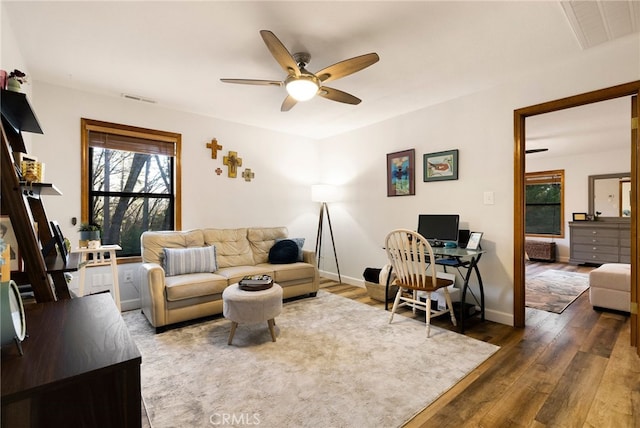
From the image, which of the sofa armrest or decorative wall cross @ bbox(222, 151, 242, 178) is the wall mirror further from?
the sofa armrest

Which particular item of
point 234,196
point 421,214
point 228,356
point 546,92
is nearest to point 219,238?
point 234,196

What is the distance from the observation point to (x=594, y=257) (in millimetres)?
6098

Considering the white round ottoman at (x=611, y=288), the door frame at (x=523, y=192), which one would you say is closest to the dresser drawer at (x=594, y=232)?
the white round ottoman at (x=611, y=288)

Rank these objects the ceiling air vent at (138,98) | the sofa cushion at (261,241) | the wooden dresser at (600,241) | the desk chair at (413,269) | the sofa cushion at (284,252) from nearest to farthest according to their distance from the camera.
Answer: the desk chair at (413,269)
the ceiling air vent at (138,98)
the sofa cushion at (284,252)
the sofa cushion at (261,241)
the wooden dresser at (600,241)

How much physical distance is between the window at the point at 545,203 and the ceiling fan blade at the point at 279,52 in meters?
7.23

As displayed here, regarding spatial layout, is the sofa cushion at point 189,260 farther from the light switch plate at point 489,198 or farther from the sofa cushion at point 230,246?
the light switch plate at point 489,198

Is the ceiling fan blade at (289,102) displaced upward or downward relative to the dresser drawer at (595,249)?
upward

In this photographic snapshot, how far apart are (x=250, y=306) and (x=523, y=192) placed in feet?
9.13

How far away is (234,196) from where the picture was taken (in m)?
4.39

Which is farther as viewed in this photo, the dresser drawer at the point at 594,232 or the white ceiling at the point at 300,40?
the dresser drawer at the point at 594,232

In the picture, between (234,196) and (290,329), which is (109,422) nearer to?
(290,329)

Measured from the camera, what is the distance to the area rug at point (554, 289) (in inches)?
143

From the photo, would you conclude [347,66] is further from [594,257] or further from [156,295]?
[594,257]

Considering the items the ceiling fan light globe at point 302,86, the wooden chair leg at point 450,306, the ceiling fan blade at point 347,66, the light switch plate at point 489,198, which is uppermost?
the ceiling fan blade at point 347,66
